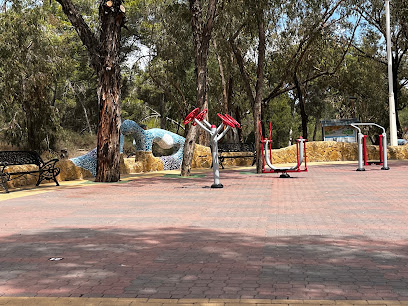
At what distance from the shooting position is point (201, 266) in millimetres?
5195

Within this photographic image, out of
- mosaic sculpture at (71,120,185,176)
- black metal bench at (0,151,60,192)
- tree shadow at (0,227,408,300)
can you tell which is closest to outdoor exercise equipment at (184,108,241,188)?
black metal bench at (0,151,60,192)

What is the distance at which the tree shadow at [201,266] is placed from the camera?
14.2 ft

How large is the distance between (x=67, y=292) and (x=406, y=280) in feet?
9.15

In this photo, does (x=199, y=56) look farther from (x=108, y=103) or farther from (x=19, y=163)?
(x=19, y=163)

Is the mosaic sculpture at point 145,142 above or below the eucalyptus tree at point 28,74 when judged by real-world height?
below

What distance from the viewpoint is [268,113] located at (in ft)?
169

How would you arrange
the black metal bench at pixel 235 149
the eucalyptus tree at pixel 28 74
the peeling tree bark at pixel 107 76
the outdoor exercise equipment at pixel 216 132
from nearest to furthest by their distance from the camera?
the outdoor exercise equipment at pixel 216 132, the peeling tree bark at pixel 107 76, the black metal bench at pixel 235 149, the eucalyptus tree at pixel 28 74

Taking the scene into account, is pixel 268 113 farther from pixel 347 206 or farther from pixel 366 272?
pixel 366 272

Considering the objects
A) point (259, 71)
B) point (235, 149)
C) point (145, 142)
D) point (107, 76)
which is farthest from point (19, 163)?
point (235, 149)

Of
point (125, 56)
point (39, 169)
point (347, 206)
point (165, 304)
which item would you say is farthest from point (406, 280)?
point (125, 56)

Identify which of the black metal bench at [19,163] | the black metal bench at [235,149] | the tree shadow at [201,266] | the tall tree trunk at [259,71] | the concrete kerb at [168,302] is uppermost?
the tall tree trunk at [259,71]

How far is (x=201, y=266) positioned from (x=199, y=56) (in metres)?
14.5

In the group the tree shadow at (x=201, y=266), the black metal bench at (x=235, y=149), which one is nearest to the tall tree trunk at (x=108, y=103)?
the black metal bench at (x=235, y=149)

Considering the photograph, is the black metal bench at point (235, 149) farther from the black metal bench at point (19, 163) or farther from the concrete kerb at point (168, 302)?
the concrete kerb at point (168, 302)
